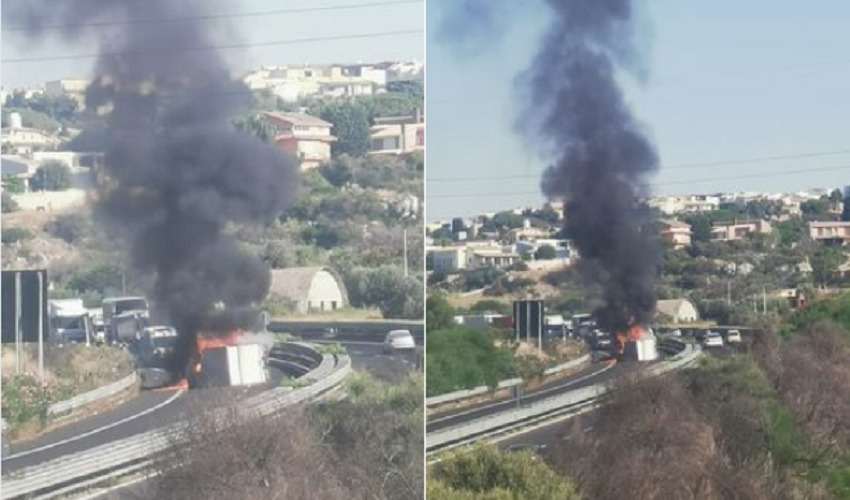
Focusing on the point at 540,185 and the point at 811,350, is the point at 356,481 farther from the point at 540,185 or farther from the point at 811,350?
the point at 811,350

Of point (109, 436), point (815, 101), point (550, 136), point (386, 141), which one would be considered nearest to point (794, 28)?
point (815, 101)

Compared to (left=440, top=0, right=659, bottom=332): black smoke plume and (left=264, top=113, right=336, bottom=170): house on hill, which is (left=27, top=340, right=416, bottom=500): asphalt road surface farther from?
(left=440, top=0, right=659, bottom=332): black smoke plume

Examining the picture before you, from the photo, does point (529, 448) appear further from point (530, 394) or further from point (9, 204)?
point (9, 204)

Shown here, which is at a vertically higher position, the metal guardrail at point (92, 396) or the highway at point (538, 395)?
the metal guardrail at point (92, 396)

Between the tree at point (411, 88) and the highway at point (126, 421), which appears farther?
the tree at point (411, 88)

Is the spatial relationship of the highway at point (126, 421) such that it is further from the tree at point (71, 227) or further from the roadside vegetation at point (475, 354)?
the roadside vegetation at point (475, 354)

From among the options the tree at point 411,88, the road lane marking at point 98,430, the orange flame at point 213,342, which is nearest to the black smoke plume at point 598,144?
the tree at point 411,88
